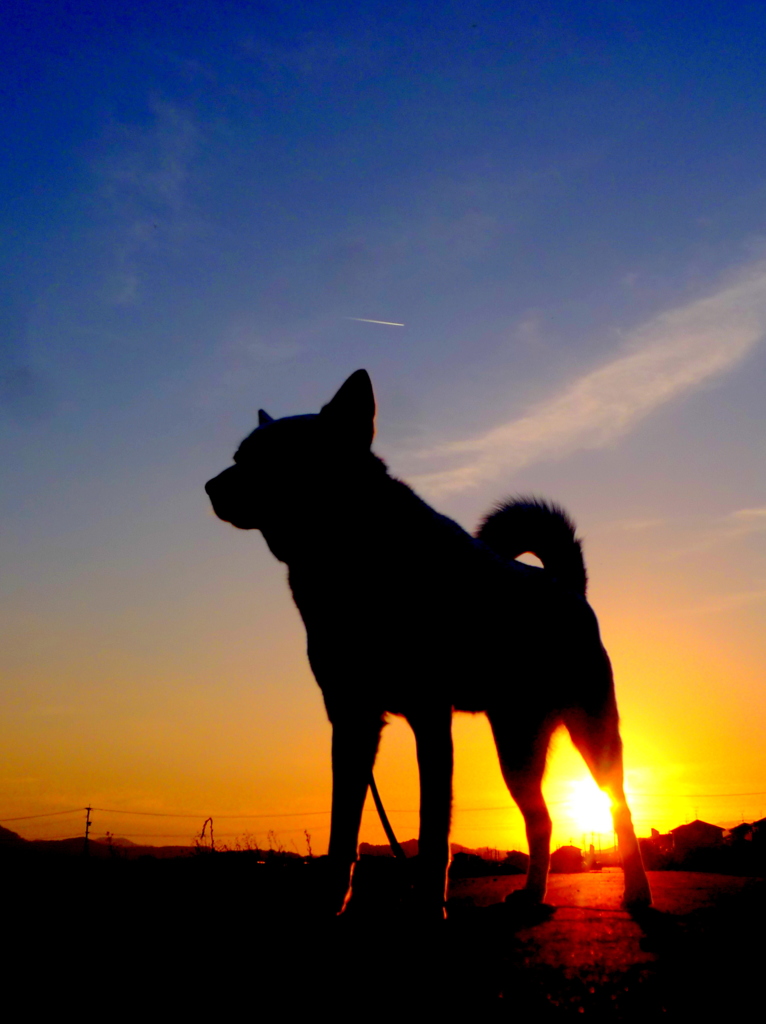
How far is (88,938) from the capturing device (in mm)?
2898

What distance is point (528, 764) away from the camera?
18.5 ft

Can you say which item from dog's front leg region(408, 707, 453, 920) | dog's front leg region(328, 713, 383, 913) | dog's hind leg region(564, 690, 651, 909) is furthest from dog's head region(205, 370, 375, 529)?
dog's hind leg region(564, 690, 651, 909)

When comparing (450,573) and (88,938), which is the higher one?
(450,573)

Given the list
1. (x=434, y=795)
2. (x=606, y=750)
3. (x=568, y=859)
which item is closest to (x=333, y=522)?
(x=434, y=795)

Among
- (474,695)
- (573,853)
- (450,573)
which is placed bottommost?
(573,853)

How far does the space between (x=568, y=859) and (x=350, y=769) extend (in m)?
10.4

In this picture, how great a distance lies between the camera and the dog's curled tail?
656 centimetres

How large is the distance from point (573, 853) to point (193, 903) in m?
11.2

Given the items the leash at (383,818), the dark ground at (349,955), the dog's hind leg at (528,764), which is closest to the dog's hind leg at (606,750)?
the dog's hind leg at (528,764)

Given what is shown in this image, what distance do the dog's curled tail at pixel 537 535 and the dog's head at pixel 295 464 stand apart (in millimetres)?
2687

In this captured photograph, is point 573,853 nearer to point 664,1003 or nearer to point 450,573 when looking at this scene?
point 450,573

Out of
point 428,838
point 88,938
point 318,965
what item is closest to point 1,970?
point 88,938

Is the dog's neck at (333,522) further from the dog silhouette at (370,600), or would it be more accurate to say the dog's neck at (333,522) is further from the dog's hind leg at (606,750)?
the dog's hind leg at (606,750)

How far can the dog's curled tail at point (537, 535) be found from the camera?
656cm
